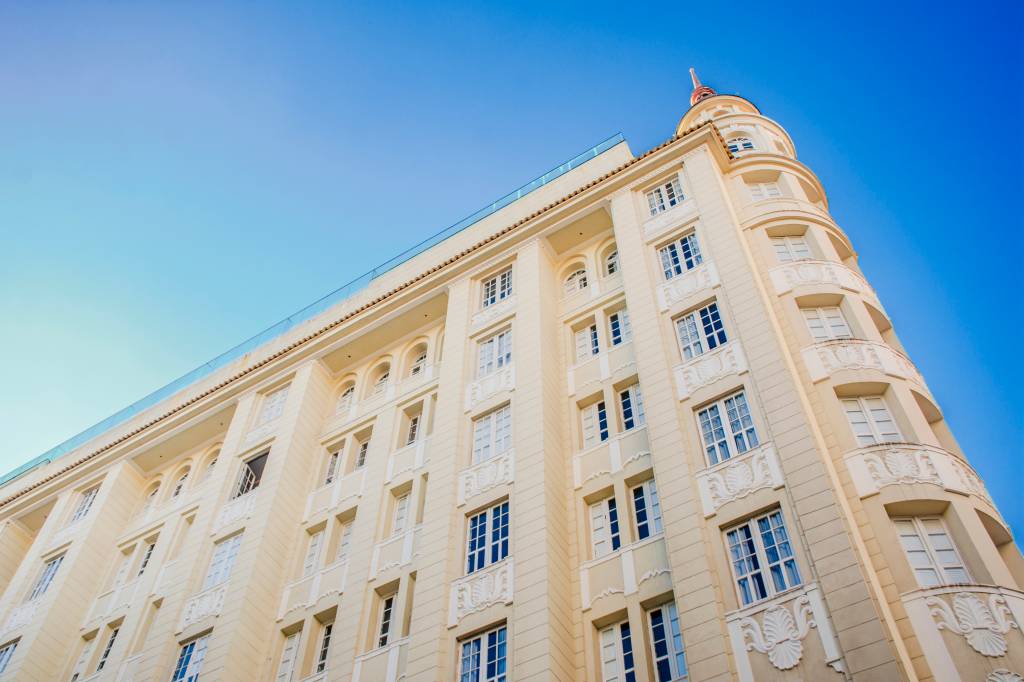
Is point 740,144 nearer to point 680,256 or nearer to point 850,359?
point 680,256

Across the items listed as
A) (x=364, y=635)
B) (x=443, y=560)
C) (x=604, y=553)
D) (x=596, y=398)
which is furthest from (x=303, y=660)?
→ (x=596, y=398)

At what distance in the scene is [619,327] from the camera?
1145 inches

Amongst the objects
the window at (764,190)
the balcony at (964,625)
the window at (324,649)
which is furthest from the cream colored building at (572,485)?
the window at (764,190)

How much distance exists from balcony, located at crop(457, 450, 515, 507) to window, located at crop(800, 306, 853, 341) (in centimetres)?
943

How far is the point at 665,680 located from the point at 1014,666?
22.1 ft

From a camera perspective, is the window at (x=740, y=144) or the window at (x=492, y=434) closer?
the window at (x=492, y=434)

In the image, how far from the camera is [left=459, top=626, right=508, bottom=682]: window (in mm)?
20781

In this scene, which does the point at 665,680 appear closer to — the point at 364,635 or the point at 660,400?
the point at 660,400

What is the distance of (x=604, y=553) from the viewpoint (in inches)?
875

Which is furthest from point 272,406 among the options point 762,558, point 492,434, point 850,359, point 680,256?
point 762,558

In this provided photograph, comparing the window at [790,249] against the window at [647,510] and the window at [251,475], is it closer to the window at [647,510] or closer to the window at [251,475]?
the window at [647,510]

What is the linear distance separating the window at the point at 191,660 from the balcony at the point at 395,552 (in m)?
5.96

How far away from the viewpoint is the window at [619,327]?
93.1 ft

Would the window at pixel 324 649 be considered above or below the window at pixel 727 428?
below
